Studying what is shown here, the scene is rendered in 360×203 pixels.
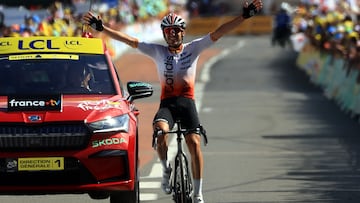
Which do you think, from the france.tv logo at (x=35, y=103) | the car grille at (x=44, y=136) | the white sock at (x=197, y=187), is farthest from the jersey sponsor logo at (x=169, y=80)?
the car grille at (x=44, y=136)

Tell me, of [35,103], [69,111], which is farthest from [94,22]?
[69,111]

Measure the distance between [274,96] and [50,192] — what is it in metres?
18.6

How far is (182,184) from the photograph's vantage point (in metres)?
11.6

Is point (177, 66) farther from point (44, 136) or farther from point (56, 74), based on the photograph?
point (44, 136)

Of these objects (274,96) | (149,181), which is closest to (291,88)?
(274,96)

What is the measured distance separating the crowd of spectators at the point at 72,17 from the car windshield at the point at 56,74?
1.61 metres

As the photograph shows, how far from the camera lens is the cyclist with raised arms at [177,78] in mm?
11898

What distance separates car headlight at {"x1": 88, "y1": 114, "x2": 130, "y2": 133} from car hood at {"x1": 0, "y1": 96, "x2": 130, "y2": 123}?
0.04 metres

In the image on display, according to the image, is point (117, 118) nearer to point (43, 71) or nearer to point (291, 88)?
point (43, 71)

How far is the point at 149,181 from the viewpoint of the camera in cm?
1494

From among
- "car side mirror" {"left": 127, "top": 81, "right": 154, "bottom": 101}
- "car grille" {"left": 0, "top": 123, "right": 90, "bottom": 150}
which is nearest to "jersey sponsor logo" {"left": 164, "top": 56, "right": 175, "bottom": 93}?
"car side mirror" {"left": 127, "top": 81, "right": 154, "bottom": 101}

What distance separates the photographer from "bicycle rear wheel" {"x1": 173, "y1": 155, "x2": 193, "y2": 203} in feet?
38.0

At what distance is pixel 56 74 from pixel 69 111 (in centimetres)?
102

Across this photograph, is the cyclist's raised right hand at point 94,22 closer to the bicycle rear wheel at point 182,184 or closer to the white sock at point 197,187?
the bicycle rear wheel at point 182,184
